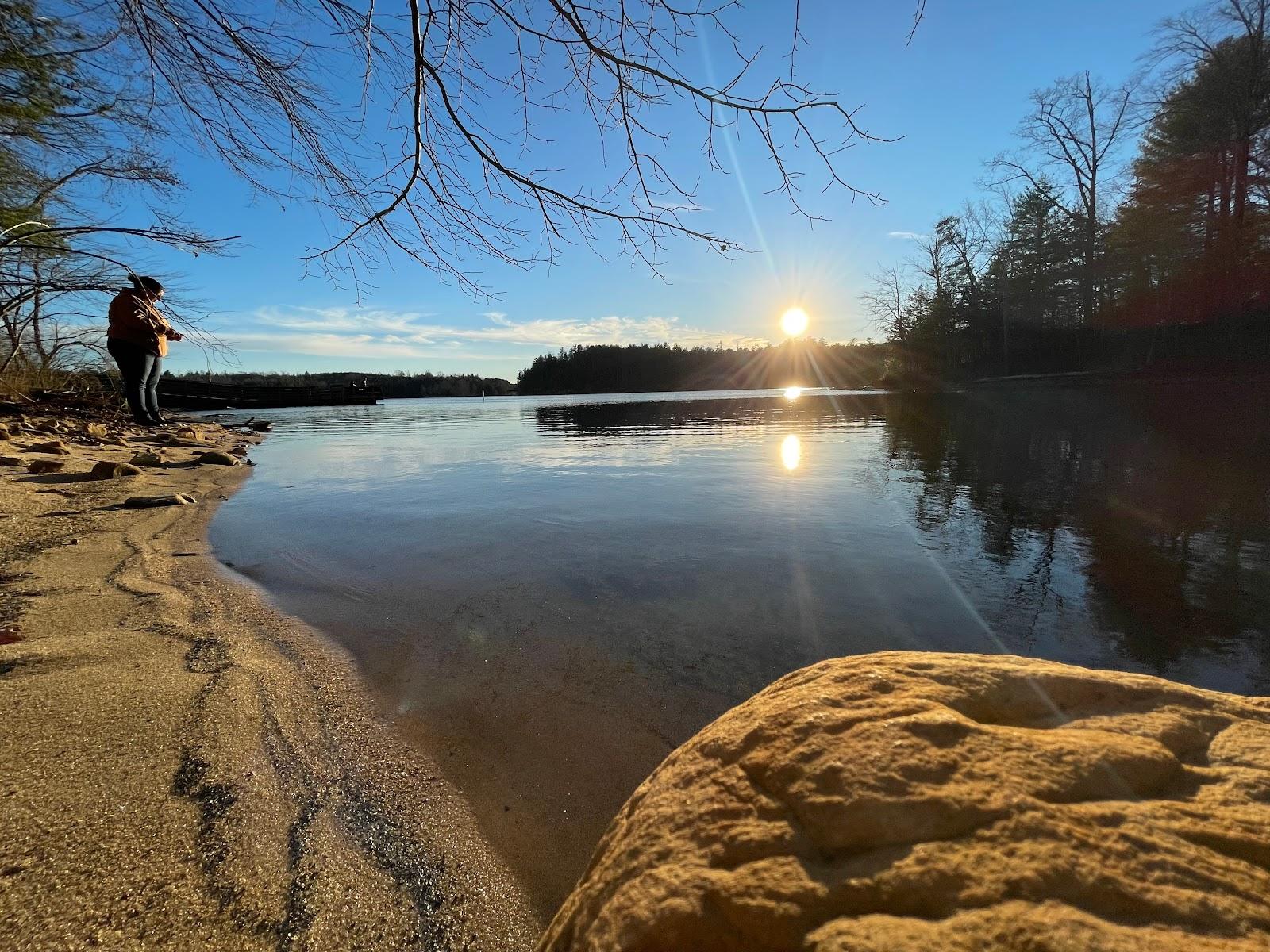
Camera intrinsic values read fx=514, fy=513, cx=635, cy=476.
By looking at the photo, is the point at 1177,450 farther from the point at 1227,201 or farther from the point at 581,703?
the point at 1227,201

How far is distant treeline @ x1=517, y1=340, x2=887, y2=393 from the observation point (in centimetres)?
10006

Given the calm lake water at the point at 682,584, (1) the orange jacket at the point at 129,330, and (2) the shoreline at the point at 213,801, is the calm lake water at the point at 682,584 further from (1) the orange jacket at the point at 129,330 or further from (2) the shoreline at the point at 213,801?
(1) the orange jacket at the point at 129,330

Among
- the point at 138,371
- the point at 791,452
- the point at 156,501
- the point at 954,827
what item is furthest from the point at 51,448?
the point at 791,452

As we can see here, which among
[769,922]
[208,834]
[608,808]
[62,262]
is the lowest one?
[608,808]

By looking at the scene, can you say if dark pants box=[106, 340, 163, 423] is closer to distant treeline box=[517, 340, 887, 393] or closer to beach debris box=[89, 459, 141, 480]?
beach debris box=[89, 459, 141, 480]

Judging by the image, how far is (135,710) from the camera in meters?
1.88

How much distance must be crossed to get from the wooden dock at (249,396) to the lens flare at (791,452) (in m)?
39.4

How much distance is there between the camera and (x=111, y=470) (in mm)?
6523

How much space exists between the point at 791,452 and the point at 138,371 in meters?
12.5

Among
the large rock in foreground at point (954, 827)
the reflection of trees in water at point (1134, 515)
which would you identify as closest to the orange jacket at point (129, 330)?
the large rock in foreground at point (954, 827)

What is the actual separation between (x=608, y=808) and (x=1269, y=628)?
13.2 ft

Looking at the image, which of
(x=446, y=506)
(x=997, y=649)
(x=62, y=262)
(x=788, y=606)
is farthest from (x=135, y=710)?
(x=62, y=262)

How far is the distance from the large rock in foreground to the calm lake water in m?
0.77

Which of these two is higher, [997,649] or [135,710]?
[135,710]
